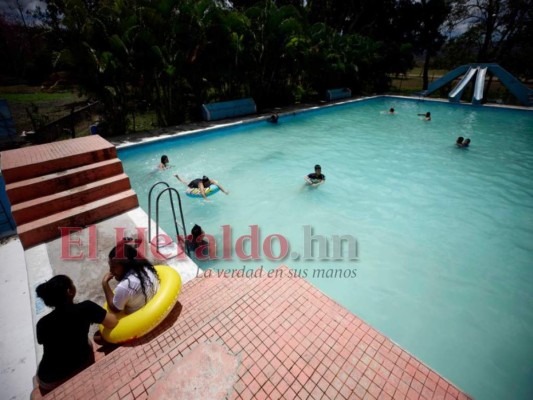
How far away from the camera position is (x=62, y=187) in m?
5.43

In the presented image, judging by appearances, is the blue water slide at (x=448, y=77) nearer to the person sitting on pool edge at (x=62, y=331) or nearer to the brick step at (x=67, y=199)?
the brick step at (x=67, y=199)

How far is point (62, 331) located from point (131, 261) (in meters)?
0.86

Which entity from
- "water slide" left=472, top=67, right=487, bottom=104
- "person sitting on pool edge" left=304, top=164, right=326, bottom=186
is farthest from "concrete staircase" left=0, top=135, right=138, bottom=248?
"water slide" left=472, top=67, right=487, bottom=104

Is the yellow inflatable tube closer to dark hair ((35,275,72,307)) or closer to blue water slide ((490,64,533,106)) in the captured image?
dark hair ((35,275,72,307))

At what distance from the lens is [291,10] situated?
1524 cm

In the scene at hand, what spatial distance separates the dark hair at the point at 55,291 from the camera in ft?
7.77

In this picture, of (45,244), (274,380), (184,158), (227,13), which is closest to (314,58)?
(227,13)

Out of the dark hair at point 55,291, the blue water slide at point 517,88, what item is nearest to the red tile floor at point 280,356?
the dark hair at point 55,291

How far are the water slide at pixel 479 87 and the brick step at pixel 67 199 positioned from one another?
2198cm

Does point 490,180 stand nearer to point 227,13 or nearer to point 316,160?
point 316,160

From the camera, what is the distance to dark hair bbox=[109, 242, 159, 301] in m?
3.05

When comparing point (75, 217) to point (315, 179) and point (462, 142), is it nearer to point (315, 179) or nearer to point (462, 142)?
point (315, 179)

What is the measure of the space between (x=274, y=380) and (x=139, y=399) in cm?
111

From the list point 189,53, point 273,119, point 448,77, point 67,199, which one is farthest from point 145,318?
point 448,77
